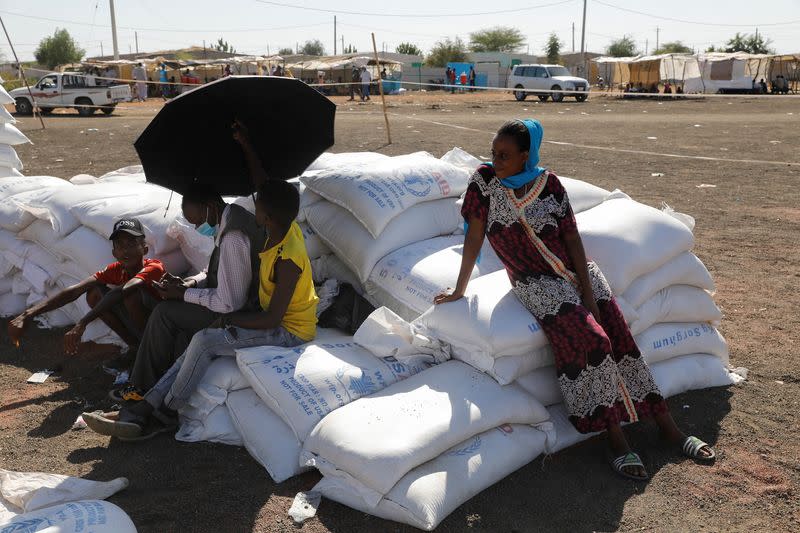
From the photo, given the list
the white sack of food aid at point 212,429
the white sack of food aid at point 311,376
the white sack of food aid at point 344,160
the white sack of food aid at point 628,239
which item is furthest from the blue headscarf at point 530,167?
the white sack of food aid at point 212,429

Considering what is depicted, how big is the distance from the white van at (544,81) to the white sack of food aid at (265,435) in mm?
26817

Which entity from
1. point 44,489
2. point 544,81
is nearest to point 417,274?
point 44,489

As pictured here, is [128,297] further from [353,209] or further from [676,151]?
[676,151]

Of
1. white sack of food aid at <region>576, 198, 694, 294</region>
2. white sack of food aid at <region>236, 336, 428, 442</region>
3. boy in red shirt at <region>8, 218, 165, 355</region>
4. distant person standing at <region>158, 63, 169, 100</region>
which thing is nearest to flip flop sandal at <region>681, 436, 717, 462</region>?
white sack of food aid at <region>576, 198, 694, 294</region>

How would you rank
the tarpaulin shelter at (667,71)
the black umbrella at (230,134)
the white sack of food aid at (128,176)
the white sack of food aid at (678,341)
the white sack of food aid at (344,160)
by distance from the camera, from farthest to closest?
1. the tarpaulin shelter at (667,71)
2. the white sack of food aid at (128,176)
3. the white sack of food aid at (344,160)
4. the white sack of food aid at (678,341)
5. the black umbrella at (230,134)

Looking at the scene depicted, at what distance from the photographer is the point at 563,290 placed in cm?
297

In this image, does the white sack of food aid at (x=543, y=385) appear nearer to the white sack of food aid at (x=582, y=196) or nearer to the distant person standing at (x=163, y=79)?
the white sack of food aid at (x=582, y=196)

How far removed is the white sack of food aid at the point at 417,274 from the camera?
12.0 feet

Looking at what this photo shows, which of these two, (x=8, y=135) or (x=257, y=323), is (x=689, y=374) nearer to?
(x=257, y=323)

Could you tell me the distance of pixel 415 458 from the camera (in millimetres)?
2572

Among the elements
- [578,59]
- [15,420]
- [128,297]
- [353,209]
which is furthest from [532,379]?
[578,59]

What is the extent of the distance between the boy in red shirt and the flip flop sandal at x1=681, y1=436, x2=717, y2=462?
2.55m

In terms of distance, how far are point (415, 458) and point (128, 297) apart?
185 cm

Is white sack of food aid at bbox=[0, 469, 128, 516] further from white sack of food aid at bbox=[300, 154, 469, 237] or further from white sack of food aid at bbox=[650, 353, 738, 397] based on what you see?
white sack of food aid at bbox=[650, 353, 738, 397]
